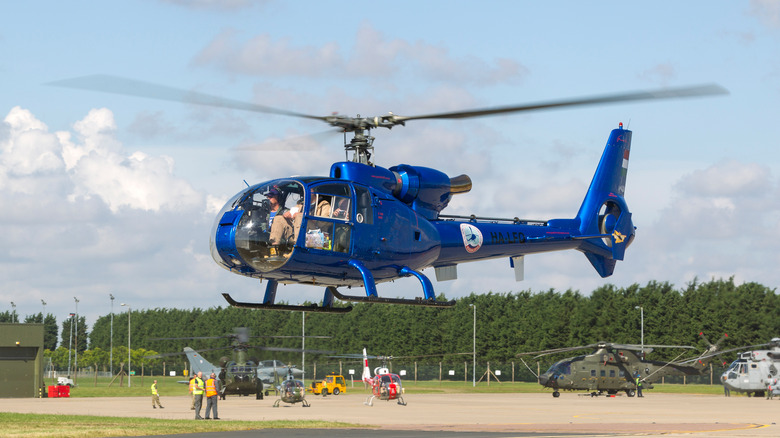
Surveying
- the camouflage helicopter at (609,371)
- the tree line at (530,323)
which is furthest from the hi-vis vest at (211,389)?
the camouflage helicopter at (609,371)

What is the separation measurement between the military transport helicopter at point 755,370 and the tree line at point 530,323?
62.8ft

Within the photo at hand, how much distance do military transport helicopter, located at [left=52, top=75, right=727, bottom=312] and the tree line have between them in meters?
30.0

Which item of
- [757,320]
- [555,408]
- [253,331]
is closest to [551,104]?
[555,408]

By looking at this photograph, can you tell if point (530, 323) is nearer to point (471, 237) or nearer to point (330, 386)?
point (330, 386)

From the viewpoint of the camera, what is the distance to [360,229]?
20109mm

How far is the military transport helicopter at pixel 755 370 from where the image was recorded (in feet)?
173

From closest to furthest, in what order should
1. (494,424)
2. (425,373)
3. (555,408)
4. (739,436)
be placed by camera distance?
(739,436) < (494,424) < (555,408) < (425,373)

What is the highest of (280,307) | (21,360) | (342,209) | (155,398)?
(342,209)

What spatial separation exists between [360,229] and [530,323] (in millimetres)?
70814

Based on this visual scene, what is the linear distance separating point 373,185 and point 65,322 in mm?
169847

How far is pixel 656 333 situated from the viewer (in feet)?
261

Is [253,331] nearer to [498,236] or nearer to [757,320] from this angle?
[757,320]

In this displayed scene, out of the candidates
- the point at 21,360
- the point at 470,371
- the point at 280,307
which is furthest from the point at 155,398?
the point at 470,371

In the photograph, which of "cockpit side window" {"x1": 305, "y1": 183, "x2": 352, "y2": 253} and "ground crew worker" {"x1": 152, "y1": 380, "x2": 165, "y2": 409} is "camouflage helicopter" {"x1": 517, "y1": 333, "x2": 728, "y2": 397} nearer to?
"ground crew worker" {"x1": 152, "y1": 380, "x2": 165, "y2": 409}
